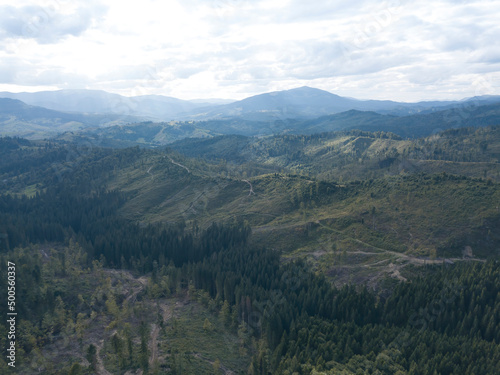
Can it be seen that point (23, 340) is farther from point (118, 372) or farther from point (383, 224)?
point (383, 224)

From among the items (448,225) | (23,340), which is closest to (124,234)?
(23,340)

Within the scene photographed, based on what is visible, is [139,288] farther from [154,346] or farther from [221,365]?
[221,365]

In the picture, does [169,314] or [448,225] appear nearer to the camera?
[169,314]

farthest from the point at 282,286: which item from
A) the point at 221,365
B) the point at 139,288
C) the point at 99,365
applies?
the point at 99,365

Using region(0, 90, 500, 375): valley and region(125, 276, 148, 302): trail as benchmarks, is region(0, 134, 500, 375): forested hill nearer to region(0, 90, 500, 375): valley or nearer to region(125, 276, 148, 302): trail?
region(125, 276, 148, 302): trail

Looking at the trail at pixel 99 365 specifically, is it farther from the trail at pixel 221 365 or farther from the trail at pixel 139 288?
the trail at pixel 139 288

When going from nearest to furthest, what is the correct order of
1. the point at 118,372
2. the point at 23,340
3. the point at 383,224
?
the point at 118,372 → the point at 23,340 → the point at 383,224

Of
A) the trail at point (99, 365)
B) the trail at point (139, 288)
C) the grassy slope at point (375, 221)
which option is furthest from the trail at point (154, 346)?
the grassy slope at point (375, 221)

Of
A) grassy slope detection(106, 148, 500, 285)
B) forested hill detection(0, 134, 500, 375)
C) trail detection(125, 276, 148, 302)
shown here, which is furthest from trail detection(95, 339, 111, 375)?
grassy slope detection(106, 148, 500, 285)

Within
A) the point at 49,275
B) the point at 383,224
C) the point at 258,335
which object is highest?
the point at 383,224
